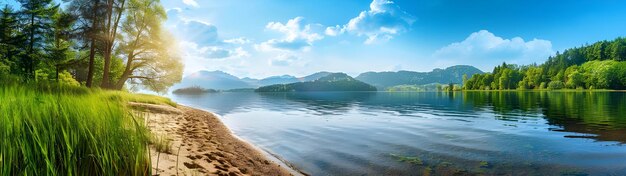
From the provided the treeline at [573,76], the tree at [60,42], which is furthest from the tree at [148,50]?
the treeline at [573,76]

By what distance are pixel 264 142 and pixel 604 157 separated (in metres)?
15.0

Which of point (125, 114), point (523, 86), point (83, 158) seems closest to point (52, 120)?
point (83, 158)

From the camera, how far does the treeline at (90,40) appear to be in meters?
31.6

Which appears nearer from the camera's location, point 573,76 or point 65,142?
point 65,142

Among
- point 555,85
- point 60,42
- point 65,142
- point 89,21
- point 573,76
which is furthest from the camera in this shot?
point 555,85

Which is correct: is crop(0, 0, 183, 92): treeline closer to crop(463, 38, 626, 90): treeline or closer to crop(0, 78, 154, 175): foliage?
crop(0, 78, 154, 175): foliage

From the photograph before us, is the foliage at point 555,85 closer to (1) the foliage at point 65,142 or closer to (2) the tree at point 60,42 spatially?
(2) the tree at point 60,42

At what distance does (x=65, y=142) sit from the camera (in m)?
4.44

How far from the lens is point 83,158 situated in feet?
15.0

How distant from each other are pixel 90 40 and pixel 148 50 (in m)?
7.44

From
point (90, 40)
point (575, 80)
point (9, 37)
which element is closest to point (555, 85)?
point (575, 80)

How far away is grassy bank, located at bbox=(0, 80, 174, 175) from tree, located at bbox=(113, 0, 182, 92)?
35716mm

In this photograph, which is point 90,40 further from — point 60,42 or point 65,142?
point 65,142

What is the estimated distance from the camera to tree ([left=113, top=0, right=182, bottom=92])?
37.7m
